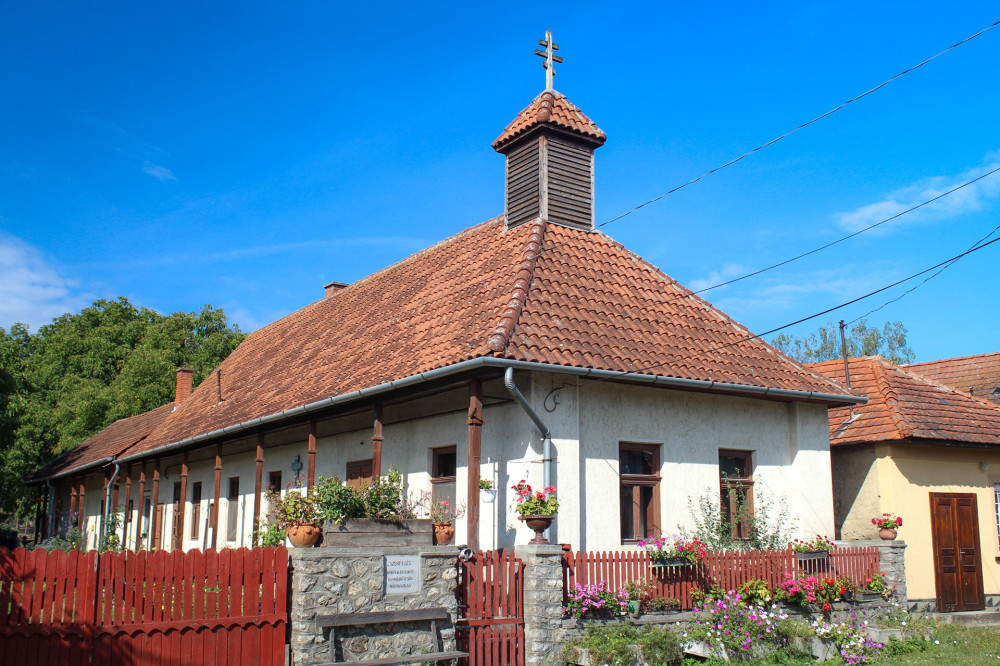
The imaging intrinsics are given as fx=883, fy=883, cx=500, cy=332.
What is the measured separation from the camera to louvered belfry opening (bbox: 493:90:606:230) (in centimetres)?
1623

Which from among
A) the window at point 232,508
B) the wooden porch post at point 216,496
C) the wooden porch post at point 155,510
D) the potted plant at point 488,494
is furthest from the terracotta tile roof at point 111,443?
the potted plant at point 488,494

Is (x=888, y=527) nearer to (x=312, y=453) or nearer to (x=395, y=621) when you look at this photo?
(x=395, y=621)

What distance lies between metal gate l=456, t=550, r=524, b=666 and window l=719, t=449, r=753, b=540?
15.9ft

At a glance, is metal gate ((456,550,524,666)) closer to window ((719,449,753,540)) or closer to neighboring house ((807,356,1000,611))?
window ((719,449,753,540))

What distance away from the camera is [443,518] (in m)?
12.2

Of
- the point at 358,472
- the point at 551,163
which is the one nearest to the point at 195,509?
the point at 358,472

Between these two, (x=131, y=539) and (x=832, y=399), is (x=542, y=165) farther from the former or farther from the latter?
(x=131, y=539)

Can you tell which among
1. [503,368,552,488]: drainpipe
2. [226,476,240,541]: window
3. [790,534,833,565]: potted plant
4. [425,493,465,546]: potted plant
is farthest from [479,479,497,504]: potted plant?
[226,476,240,541]: window

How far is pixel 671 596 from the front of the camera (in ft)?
38.3

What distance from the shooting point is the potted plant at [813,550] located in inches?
509

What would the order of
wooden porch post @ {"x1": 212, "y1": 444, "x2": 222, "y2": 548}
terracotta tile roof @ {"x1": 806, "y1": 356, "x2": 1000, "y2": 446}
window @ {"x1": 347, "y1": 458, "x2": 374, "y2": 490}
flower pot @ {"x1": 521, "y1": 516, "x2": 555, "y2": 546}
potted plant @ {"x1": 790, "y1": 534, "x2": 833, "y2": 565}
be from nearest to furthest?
flower pot @ {"x1": 521, "y1": 516, "x2": 555, "y2": 546} < potted plant @ {"x1": 790, "y1": 534, "x2": 833, "y2": 565} < window @ {"x1": 347, "y1": 458, "x2": 374, "y2": 490} < terracotta tile roof @ {"x1": 806, "y1": 356, "x2": 1000, "y2": 446} < wooden porch post @ {"x1": 212, "y1": 444, "x2": 222, "y2": 548}

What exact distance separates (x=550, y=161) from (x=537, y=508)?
7799mm

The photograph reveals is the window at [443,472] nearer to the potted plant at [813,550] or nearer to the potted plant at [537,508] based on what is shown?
A: the potted plant at [537,508]

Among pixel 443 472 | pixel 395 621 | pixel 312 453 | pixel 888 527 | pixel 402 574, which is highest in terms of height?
pixel 312 453
